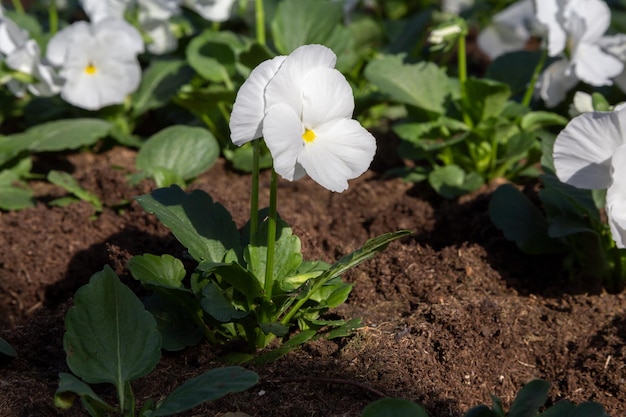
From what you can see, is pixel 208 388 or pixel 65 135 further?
pixel 65 135

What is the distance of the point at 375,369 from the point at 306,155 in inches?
20.2

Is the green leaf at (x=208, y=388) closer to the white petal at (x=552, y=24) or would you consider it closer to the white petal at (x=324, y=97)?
the white petal at (x=324, y=97)

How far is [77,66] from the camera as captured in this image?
3.50 metres

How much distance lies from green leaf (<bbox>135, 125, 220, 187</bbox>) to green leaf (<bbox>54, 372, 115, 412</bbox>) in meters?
1.38

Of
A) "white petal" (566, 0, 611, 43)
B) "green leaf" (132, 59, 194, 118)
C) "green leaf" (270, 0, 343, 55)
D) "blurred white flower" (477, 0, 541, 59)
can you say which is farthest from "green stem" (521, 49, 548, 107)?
"green leaf" (132, 59, 194, 118)

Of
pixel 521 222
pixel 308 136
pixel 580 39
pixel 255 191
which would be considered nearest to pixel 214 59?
pixel 580 39

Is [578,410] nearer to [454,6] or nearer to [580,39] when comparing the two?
[580,39]

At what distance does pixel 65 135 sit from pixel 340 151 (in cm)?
166

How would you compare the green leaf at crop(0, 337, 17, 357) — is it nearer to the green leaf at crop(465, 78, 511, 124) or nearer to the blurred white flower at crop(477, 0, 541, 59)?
the green leaf at crop(465, 78, 511, 124)

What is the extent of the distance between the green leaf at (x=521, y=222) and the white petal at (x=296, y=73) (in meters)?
1.00

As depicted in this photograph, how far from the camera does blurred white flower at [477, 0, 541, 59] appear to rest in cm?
426

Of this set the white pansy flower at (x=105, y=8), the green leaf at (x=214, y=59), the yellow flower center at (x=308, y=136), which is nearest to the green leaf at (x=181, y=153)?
the green leaf at (x=214, y=59)

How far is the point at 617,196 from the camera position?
214 cm

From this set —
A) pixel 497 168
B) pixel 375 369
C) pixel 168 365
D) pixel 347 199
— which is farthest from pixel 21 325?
pixel 497 168
